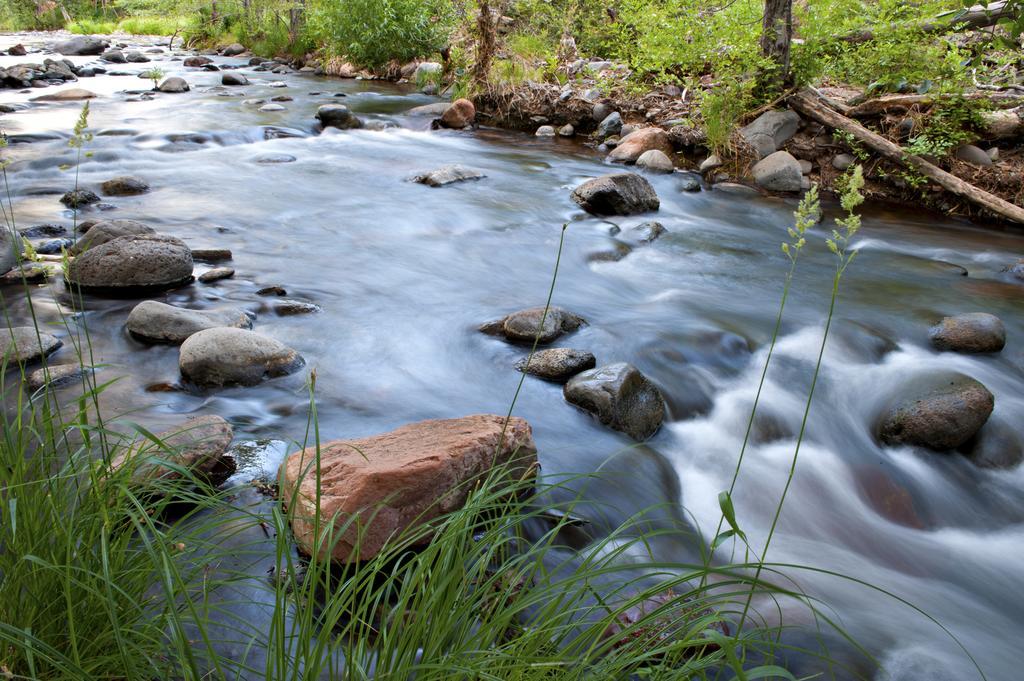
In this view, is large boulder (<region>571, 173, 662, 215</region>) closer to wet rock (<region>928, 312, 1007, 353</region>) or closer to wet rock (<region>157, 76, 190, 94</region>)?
wet rock (<region>928, 312, 1007, 353</region>)

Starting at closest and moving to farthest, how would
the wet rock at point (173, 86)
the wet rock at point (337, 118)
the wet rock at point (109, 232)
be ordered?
the wet rock at point (109, 232) → the wet rock at point (337, 118) → the wet rock at point (173, 86)

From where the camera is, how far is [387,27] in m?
16.1

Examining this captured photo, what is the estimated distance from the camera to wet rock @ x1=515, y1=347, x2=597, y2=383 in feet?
14.1

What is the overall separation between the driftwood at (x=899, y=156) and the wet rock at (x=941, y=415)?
4574 millimetres

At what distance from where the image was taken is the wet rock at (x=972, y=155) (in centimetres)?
814

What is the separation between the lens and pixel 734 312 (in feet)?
18.2

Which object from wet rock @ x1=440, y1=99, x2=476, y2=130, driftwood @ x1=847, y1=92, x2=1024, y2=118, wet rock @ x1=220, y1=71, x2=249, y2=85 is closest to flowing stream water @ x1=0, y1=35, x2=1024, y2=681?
driftwood @ x1=847, y1=92, x2=1024, y2=118

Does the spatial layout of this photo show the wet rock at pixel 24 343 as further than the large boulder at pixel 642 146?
No

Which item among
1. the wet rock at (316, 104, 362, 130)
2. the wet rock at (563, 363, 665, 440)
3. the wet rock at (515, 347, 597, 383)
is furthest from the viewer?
the wet rock at (316, 104, 362, 130)

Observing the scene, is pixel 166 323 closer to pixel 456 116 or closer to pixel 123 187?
pixel 123 187

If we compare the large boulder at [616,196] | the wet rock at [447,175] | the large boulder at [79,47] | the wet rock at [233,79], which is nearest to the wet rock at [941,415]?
the large boulder at [616,196]

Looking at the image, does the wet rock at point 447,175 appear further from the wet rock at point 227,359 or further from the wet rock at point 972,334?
the wet rock at point 972,334

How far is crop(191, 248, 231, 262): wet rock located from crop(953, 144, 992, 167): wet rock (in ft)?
25.2

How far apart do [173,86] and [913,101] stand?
13427mm
